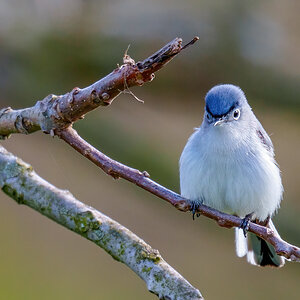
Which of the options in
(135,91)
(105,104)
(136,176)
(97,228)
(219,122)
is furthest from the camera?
(135,91)

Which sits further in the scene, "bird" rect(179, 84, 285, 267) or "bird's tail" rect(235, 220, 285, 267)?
"bird's tail" rect(235, 220, 285, 267)

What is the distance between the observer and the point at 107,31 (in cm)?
498

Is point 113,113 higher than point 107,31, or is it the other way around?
point 107,31

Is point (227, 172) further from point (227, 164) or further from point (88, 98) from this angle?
point (88, 98)

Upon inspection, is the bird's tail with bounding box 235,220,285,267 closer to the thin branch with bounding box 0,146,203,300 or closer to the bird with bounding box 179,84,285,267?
the bird with bounding box 179,84,285,267

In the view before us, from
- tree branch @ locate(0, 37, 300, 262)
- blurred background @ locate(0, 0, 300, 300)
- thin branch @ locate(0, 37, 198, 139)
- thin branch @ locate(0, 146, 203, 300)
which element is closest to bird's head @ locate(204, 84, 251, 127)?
tree branch @ locate(0, 37, 300, 262)

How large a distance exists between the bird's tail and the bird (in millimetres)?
247

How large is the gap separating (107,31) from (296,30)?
1.56 meters

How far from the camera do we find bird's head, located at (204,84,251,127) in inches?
125

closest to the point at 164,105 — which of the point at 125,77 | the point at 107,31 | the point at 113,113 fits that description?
the point at 113,113

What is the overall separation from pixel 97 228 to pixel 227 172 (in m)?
1.02

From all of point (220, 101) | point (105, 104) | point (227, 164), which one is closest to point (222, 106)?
point (220, 101)

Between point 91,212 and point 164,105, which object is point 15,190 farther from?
point 164,105

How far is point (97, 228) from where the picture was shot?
97.0 inches
